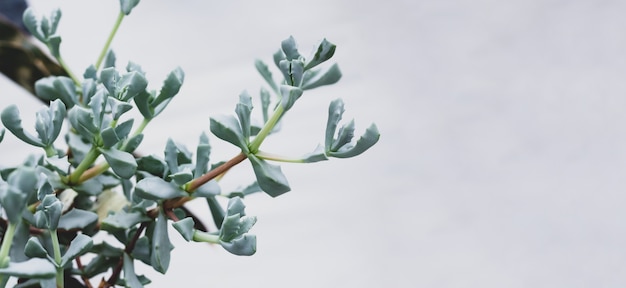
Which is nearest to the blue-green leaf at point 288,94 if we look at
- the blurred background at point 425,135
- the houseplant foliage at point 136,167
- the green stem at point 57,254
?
the houseplant foliage at point 136,167

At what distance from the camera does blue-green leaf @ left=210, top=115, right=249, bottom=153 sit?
258 millimetres

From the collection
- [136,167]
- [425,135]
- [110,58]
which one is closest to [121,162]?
[136,167]

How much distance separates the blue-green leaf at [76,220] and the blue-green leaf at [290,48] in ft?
0.40

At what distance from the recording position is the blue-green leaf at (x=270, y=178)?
10.5 inches

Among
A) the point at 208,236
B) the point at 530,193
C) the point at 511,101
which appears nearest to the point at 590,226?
the point at 530,193

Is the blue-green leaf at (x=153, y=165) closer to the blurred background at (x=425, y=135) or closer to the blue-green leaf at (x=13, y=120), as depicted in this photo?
the blue-green leaf at (x=13, y=120)

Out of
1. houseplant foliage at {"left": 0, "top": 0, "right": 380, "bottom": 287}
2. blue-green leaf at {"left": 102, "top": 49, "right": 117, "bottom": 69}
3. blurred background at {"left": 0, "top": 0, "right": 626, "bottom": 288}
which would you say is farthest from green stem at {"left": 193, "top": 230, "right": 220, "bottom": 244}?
blurred background at {"left": 0, "top": 0, "right": 626, "bottom": 288}

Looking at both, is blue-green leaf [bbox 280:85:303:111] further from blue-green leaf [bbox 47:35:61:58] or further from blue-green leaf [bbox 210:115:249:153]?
blue-green leaf [bbox 47:35:61:58]

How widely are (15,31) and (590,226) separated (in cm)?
56

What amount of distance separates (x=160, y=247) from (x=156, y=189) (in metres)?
0.02

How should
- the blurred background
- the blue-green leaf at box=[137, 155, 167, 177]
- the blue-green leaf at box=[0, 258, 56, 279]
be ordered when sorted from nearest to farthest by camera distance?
the blue-green leaf at box=[0, 258, 56, 279] → the blue-green leaf at box=[137, 155, 167, 177] → the blurred background

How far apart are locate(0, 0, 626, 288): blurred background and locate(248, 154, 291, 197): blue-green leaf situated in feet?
1.49

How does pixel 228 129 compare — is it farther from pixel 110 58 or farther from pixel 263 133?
pixel 110 58

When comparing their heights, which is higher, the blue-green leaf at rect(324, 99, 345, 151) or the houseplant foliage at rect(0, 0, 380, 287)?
the blue-green leaf at rect(324, 99, 345, 151)
